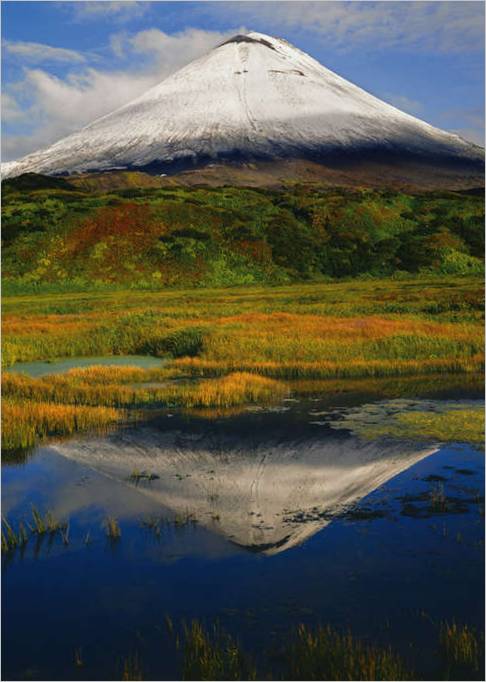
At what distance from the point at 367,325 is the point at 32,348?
57.7 ft

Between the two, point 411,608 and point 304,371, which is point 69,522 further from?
point 304,371

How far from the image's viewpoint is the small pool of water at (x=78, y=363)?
107 feet

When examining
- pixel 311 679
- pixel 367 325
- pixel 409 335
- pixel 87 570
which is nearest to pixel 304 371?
pixel 409 335

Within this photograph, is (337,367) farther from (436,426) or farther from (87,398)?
(87,398)

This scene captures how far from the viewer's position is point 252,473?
58.1 ft

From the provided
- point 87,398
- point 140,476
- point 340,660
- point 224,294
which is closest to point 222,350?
point 87,398

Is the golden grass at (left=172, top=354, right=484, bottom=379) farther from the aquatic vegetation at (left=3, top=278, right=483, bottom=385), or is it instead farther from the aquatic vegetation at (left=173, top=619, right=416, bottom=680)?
the aquatic vegetation at (left=173, top=619, right=416, bottom=680)

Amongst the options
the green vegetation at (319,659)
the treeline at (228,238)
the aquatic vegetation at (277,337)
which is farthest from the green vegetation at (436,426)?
the treeline at (228,238)

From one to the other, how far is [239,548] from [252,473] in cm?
464

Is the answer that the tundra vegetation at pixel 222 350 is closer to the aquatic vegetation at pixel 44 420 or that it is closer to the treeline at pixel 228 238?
the aquatic vegetation at pixel 44 420

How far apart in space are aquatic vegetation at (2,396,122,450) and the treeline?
64.9 meters

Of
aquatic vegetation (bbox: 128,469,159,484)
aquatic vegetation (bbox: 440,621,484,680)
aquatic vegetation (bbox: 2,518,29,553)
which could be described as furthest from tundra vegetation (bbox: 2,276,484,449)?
aquatic vegetation (bbox: 440,621,484,680)

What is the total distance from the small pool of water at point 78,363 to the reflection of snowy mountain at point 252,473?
11820 mm

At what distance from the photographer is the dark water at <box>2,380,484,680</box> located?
1027 centimetres
